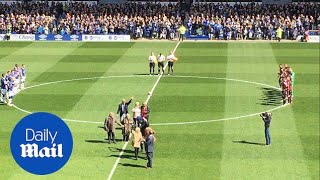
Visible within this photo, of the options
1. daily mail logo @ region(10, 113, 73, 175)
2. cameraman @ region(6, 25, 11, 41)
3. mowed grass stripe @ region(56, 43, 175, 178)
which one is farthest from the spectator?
cameraman @ region(6, 25, 11, 41)

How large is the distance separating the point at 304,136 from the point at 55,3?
47.7 m

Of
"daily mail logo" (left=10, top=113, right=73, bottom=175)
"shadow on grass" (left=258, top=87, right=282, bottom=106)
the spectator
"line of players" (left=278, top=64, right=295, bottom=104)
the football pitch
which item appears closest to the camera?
"daily mail logo" (left=10, top=113, right=73, bottom=175)

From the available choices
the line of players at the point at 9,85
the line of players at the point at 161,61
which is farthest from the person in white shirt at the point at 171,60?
the line of players at the point at 9,85

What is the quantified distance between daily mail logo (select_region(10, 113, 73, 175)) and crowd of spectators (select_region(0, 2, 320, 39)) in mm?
49881

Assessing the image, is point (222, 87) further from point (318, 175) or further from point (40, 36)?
point (40, 36)

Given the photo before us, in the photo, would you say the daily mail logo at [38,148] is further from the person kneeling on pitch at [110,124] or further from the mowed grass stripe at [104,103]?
the person kneeling on pitch at [110,124]

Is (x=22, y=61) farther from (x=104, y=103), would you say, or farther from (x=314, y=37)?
(x=314, y=37)

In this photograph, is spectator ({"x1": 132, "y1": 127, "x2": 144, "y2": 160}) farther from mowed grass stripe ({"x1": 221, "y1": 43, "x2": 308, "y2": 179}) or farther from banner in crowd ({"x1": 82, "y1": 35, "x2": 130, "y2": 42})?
banner in crowd ({"x1": 82, "y1": 35, "x2": 130, "y2": 42})

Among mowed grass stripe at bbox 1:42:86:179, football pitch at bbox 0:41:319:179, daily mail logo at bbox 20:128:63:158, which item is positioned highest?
daily mail logo at bbox 20:128:63:158

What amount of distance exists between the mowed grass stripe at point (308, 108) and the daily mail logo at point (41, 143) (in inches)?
563

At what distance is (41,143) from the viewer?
12.1m

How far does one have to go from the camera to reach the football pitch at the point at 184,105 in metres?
25.9

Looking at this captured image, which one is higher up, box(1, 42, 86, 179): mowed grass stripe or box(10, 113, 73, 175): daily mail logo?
box(10, 113, 73, 175): daily mail logo

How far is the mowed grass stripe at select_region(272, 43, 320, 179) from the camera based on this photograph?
89.0 ft
